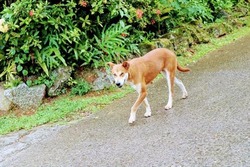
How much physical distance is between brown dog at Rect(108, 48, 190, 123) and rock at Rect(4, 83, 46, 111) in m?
1.81

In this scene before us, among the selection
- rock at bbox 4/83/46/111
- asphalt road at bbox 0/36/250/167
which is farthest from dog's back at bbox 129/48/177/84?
rock at bbox 4/83/46/111

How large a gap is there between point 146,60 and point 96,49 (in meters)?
1.84

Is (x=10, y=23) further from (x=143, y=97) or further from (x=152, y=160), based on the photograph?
(x=152, y=160)

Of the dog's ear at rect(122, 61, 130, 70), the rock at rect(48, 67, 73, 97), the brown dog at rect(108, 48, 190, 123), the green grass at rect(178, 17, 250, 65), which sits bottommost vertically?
the green grass at rect(178, 17, 250, 65)

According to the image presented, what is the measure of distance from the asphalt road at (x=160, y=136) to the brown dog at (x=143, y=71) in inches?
10.2

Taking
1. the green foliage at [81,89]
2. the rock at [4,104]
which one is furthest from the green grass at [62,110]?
the rock at [4,104]

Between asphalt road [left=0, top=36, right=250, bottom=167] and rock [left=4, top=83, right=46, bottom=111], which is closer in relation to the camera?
asphalt road [left=0, top=36, right=250, bottom=167]

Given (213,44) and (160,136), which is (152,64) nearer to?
(160,136)

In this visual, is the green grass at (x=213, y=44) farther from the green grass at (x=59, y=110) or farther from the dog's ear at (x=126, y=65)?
the dog's ear at (x=126, y=65)

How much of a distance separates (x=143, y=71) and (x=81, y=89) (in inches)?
66.9

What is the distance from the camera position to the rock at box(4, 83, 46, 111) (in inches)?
259

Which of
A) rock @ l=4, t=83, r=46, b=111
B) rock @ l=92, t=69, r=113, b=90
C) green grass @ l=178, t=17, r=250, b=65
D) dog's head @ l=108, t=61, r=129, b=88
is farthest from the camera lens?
green grass @ l=178, t=17, r=250, b=65

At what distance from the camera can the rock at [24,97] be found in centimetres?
657

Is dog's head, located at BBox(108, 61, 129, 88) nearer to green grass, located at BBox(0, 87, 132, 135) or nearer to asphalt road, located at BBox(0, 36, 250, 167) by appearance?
asphalt road, located at BBox(0, 36, 250, 167)
